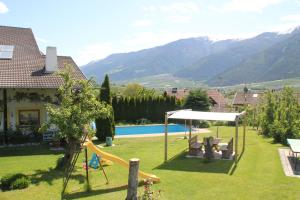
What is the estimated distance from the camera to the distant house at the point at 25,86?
2202 centimetres

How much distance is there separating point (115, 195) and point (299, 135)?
13311 mm

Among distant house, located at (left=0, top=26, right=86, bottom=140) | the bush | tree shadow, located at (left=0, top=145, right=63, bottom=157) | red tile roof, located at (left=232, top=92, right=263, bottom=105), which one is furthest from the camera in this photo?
red tile roof, located at (left=232, top=92, right=263, bottom=105)

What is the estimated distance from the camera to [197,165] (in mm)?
16438

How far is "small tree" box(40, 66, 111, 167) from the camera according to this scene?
14.5 meters

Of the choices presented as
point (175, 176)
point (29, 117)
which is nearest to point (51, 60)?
point (29, 117)

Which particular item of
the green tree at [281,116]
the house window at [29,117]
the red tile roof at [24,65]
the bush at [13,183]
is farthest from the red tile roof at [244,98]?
the bush at [13,183]

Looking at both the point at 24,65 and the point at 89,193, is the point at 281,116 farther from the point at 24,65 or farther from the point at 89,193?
the point at 24,65

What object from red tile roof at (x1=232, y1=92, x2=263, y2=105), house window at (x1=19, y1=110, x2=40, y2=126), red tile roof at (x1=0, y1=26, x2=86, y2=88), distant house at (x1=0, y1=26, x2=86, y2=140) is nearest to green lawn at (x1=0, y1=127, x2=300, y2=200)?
house window at (x1=19, y1=110, x2=40, y2=126)

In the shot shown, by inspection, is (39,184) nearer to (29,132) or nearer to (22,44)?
(29,132)

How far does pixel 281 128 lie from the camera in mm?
22281

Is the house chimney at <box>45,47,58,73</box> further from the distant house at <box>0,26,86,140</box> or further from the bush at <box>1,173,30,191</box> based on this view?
the bush at <box>1,173,30,191</box>

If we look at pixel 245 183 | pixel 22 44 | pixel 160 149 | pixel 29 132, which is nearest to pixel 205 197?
pixel 245 183

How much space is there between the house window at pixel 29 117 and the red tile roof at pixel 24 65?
1.93 metres

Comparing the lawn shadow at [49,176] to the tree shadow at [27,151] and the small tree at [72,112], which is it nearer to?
the small tree at [72,112]
